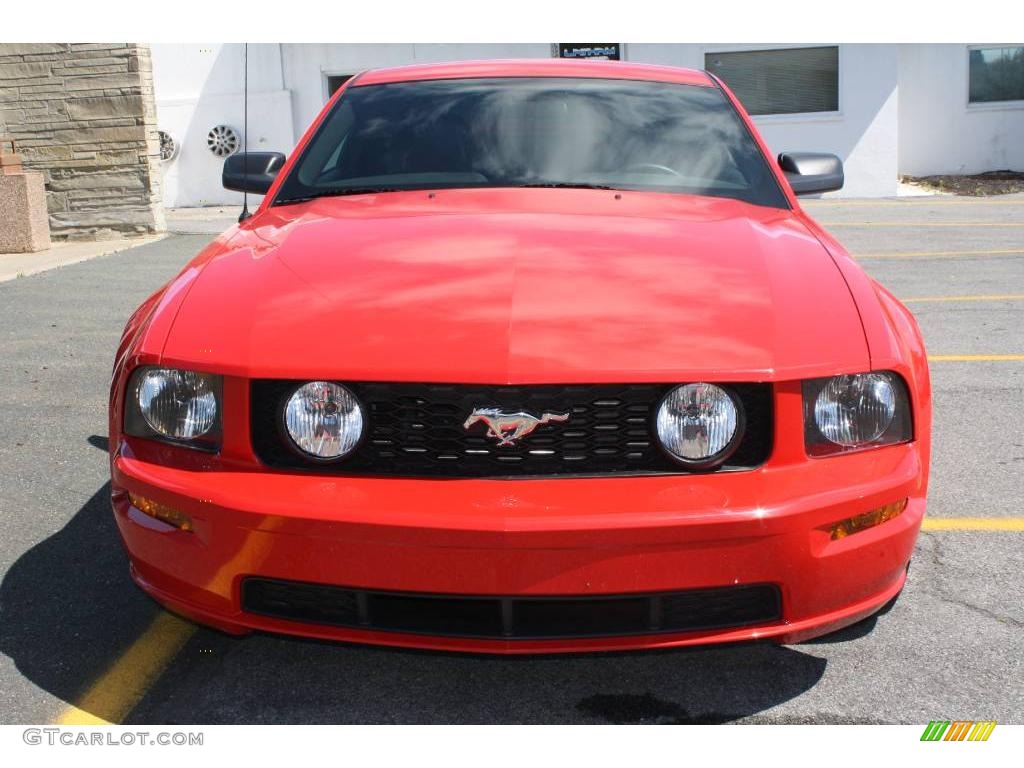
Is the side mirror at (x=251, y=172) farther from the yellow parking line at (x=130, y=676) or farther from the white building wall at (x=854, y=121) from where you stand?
the white building wall at (x=854, y=121)

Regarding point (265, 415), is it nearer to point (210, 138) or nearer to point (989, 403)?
point (989, 403)

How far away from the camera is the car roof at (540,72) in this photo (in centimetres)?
434

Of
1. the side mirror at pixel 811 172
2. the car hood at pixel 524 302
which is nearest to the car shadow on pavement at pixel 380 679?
the car hood at pixel 524 302

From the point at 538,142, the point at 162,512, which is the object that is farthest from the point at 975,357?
the point at 162,512

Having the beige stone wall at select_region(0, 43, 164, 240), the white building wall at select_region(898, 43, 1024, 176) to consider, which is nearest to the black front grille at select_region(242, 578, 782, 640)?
the beige stone wall at select_region(0, 43, 164, 240)

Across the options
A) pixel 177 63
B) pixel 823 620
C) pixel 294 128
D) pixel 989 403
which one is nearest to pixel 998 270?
pixel 989 403

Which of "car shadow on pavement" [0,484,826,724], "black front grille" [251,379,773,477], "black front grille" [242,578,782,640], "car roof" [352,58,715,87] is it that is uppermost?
"car roof" [352,58,715,87]

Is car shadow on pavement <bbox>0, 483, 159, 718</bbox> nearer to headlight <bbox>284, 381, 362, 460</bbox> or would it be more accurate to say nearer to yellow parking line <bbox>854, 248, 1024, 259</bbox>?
headlight <bbox>284, 381, 362, 460</bbox>

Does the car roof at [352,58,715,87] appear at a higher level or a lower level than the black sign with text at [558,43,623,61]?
lower

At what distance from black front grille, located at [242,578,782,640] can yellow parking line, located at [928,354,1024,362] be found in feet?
14.2

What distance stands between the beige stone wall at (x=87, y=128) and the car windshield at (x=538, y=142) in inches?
385

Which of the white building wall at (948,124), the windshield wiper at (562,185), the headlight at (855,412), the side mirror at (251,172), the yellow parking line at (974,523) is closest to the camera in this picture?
the headlight at (855,412)

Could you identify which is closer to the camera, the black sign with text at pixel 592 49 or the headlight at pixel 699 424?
the headlight at pixel 699 424

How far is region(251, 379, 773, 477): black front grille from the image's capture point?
→ 2.51 meters
